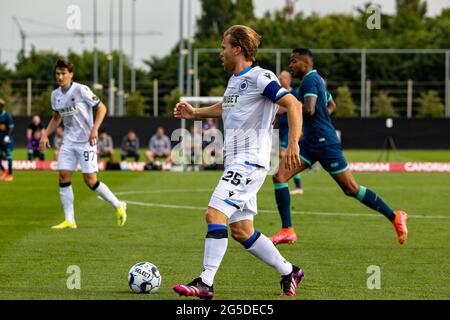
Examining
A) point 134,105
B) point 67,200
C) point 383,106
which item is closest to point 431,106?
point 383,106

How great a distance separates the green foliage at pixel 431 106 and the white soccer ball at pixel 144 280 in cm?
6181

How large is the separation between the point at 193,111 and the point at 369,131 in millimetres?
51073

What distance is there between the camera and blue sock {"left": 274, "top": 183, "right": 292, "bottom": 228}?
12648 millimetres

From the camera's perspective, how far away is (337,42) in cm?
8481

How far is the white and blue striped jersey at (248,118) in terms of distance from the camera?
27.5 feet

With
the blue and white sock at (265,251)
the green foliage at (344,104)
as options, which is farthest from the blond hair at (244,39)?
the green foliage at (344,104)

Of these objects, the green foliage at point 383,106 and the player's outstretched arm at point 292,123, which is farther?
the green foliage at point 383,106

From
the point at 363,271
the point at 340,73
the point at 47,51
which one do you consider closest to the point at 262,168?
the point at 363,271

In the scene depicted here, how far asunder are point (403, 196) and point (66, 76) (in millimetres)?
9789

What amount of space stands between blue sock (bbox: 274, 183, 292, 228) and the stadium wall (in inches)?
1766

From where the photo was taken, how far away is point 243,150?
8445 millimetres

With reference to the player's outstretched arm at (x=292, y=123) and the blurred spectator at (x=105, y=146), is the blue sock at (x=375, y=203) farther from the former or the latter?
the blurred spectator at (x=105, y=146)

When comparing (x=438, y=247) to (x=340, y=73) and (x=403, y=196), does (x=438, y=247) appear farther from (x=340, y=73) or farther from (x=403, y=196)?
(x=340, y=73)
